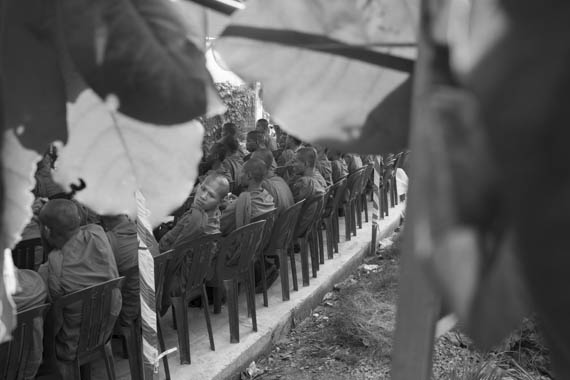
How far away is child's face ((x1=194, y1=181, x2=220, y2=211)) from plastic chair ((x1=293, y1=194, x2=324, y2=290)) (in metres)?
0.79

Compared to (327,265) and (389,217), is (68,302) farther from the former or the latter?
(389,217)

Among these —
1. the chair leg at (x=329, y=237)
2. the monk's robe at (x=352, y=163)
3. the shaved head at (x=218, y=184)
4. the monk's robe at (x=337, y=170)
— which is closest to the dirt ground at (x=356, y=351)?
the chair leg at (x=329, y=237)

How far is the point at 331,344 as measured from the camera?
135 inches

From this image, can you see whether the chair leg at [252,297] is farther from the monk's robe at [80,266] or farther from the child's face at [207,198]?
the monk's robe at [80,266]

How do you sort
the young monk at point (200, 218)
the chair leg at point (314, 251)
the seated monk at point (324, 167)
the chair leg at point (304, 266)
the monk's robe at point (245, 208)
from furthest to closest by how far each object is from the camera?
the seated monk at point (324, 167)
the chair leg at point (314, 251)
the chair leg at point (304, 266)
the monk's robe at point (245, 208)
the young monk at point (200, 218)

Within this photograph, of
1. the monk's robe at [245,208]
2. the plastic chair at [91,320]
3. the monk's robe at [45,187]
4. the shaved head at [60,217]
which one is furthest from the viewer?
the monk's robe at [45,187]

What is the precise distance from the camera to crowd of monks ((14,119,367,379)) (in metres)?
2.32

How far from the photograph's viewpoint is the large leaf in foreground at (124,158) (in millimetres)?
340

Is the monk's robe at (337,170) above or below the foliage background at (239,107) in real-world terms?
below

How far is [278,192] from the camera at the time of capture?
4.34m

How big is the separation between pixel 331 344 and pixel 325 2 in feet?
11.0

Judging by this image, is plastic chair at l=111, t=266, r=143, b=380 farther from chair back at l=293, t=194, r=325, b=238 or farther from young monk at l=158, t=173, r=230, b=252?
chair back at l=293, t=194, r=325, b=238

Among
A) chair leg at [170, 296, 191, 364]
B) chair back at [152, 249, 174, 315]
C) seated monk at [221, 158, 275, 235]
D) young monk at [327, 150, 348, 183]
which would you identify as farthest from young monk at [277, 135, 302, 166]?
chair back at [152, 249, 174, 315]

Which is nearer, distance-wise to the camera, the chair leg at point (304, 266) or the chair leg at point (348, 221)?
the chair leg at point (304, 266)
